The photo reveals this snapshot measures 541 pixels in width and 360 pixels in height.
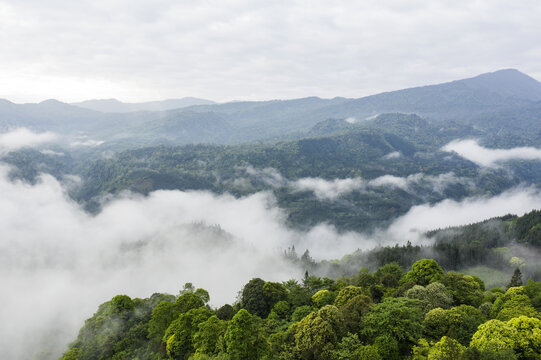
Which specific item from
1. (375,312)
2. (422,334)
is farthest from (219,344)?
(422,334)

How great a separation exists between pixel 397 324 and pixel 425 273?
3535cm

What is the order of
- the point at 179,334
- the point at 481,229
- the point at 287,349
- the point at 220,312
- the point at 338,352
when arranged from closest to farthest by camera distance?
the point at 338,352 → the point at 287,349 → the point at 179,334 → the point at 220,312 → the point at 481,229

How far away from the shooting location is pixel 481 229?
19250 cm

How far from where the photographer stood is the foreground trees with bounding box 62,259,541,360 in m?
40.1

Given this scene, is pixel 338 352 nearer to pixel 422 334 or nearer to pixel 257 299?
pixel 422 334

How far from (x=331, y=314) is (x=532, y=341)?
2369 cm

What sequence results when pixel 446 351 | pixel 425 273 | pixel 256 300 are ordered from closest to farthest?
pixel 446 351
pixel 256 300
pixel 425 273

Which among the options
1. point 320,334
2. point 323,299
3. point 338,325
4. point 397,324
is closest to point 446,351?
point 397,324

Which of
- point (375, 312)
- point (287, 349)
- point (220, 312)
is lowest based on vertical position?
point (220, 312)

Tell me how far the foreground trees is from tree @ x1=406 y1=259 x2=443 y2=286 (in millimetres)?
225

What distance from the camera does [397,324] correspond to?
4422cm

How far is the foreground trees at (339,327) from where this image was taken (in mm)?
40106

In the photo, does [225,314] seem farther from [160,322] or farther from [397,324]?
[397,324]

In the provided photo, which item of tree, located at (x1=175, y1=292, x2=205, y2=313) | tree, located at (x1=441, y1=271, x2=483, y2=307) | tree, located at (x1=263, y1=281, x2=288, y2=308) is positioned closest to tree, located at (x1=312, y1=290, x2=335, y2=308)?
tree, located at (x1=263, y1=281, x2=288, y2=308)
